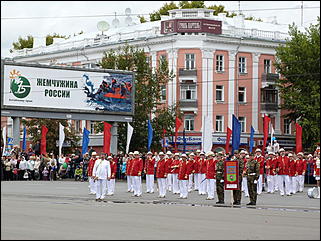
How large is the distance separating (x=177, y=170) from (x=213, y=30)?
3754cm

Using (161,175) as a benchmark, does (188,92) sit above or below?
above

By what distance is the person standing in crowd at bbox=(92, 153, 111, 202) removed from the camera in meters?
33.8

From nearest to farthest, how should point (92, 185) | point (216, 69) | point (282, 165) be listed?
point (92, 185)
point (282, 165)
point (216, 69)

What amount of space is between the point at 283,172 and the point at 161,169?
5.87 m

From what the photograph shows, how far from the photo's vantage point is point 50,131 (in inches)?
2977

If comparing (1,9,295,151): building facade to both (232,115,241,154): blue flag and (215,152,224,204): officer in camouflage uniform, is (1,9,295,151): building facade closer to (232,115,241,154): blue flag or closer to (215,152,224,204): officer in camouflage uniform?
(232,115,241,154): blue flag

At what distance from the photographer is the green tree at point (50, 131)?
75.6 meters

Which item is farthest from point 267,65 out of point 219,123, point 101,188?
point 101,188

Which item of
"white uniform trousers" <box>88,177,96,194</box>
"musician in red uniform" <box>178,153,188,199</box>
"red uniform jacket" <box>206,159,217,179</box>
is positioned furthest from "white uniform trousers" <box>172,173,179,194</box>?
"white uniform trousers" <box>88,177,96,194</box>

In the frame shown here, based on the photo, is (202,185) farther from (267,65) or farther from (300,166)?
(267,65)

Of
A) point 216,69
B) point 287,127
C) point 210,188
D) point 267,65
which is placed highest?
point 267,65

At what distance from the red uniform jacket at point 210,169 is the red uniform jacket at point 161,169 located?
7.08ft

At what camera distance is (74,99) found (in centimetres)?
5881

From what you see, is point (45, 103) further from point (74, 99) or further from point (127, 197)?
point (127, 197)
